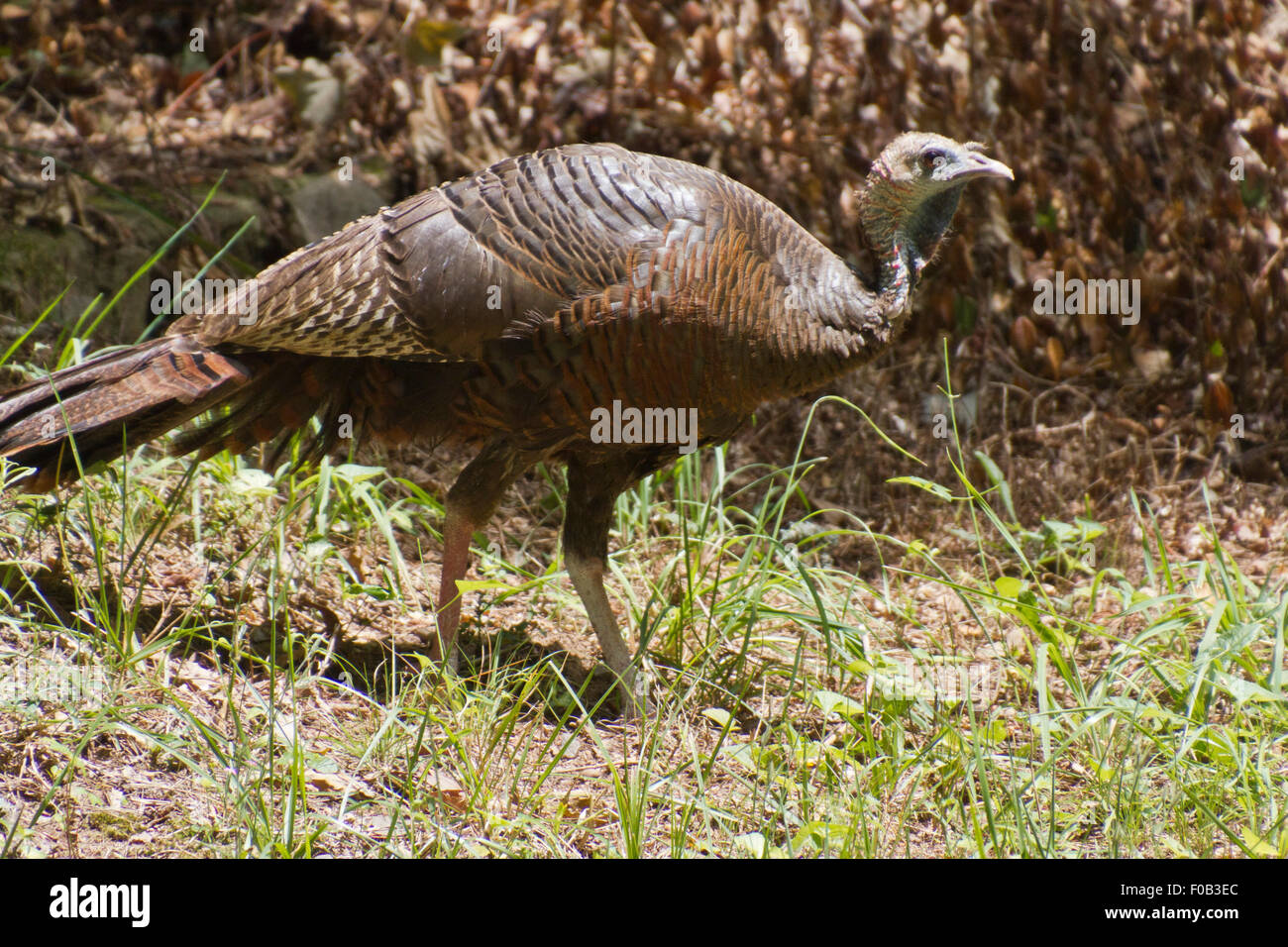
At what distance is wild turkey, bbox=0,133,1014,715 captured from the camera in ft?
11.2

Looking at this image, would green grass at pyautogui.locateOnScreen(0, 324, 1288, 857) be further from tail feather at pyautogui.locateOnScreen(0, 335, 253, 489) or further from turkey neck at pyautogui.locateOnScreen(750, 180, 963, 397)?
turkey neck at pyautogui.locateOnScreen(750, 180, 963, 397)

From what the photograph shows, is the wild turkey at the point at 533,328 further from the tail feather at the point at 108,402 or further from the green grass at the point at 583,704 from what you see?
the green grass at the point at 583,704

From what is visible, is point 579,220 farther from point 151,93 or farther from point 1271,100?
point 151,93

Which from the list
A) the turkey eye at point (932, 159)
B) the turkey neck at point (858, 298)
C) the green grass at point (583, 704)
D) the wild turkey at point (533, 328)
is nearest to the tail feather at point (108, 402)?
the wild turkey at point (533, 328)

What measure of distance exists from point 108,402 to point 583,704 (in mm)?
1565

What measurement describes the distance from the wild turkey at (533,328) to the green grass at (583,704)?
0.29m

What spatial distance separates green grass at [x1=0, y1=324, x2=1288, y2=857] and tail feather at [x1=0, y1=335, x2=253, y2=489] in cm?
13

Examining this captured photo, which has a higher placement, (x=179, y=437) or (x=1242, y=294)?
(x=1242, y=294)

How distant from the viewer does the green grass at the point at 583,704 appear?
2902 mm

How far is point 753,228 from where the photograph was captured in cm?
360

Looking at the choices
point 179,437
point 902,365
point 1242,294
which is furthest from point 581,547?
point 1242,294

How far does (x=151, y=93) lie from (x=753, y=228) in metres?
4.20

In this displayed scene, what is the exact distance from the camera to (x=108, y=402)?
3.53 meters

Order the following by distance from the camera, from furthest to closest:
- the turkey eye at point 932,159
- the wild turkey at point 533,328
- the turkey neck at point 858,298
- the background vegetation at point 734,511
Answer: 1. the turkey eye at point 932,159
2. the turkey neck at point 858,298
3. the wild turkey at point 533,328
4. the background vegetation at point 734,511
